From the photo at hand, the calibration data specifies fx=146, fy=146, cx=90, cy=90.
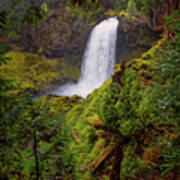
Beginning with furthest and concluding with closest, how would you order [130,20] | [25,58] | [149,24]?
1. [25,58]
2. [130,20]
3. [149,24]

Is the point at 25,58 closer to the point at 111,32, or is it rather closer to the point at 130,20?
the point at 111,32

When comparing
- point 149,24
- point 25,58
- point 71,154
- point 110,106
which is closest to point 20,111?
point 110,106

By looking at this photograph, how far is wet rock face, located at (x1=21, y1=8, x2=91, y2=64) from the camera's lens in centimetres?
1895

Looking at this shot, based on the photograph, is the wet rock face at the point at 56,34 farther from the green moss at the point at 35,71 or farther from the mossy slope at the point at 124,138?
the mossy slope at the point at 124,138

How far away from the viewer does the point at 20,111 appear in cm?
155

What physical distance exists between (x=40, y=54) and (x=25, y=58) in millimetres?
2053

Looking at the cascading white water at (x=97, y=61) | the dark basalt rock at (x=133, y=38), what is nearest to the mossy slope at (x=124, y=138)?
the dark basalt rock at (x=133, y=38)

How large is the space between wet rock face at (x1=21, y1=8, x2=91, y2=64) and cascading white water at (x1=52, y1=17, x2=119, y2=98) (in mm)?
1919

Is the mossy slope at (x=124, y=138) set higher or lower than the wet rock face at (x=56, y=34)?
lower

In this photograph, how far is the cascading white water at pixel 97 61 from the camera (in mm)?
16844

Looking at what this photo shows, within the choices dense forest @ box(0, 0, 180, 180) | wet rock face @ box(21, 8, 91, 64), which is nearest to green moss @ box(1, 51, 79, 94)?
wet rock face @ box(21, 8, 91, 64)

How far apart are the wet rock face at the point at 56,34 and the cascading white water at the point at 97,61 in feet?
6.29

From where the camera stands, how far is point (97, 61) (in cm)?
1780

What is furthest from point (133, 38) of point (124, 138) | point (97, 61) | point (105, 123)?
point (124, 138)
